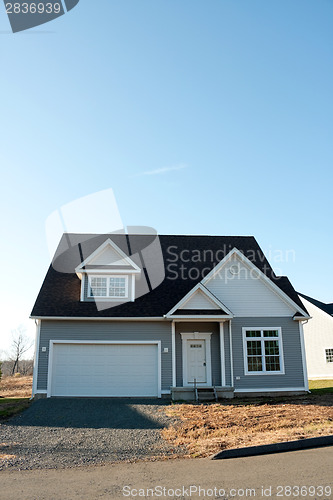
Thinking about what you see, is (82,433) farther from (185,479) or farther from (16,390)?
(16,390)

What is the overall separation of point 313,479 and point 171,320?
1298cm

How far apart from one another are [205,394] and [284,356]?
420 cm

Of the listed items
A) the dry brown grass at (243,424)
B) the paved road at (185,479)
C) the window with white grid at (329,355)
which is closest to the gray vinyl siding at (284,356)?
the dry brown grass at (243,424)

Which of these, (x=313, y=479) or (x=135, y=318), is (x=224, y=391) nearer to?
(x=135, y=318)

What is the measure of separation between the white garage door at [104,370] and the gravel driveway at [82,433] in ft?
4.29

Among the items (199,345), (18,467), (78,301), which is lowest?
(18,467)

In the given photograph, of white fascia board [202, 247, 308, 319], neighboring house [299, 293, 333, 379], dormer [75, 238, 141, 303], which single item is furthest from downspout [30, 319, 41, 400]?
neighboring house [299, 293, 333, 379]

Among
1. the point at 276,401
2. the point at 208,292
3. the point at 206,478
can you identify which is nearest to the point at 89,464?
the point at 206,478

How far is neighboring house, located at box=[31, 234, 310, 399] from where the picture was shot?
18938 mm

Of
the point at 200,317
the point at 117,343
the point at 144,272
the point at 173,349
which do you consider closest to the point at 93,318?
the point at 117,343

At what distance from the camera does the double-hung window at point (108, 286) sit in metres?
20.3

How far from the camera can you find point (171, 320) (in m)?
19.5

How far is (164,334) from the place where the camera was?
19500mm
